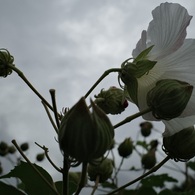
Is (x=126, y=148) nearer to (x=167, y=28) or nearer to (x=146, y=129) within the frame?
(x=146, y=129)

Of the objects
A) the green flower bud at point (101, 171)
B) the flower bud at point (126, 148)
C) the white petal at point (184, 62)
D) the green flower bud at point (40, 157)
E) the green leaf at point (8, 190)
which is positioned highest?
the green flower bud at point (40, 157)

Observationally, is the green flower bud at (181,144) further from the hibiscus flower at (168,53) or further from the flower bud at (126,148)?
the flower bud at (126,148)

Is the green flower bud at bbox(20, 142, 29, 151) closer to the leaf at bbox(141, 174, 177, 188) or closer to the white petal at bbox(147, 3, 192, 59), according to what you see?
the leaf at bbox(141, 174, 177, 188)

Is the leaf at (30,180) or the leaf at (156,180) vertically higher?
the leaf at (156,180)

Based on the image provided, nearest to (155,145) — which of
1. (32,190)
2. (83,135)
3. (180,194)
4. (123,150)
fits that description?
(123,150)

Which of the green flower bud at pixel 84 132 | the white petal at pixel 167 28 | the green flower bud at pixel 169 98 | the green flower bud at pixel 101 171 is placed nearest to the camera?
the green flower bud at pixel 84 132

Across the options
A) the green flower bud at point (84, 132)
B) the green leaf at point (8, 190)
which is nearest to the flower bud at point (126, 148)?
the green leaf at point (8, 190)

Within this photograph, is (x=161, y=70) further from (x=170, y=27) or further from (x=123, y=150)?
(x=123, y=150)
